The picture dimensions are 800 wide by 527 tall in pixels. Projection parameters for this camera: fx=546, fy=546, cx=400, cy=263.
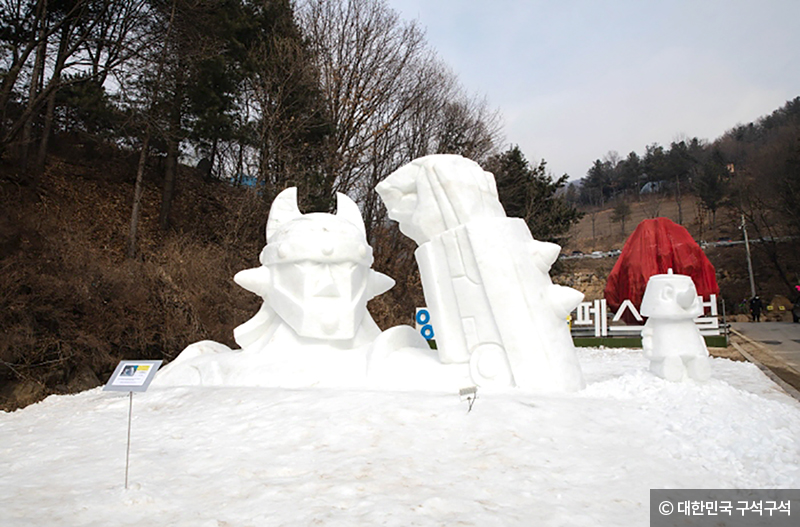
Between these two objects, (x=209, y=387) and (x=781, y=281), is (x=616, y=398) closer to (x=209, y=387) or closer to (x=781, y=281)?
(x=209, y=387)

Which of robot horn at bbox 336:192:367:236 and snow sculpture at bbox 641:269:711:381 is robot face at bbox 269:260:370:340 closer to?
robot horn at bbox 336:192:367:236

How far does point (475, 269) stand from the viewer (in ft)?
16.7

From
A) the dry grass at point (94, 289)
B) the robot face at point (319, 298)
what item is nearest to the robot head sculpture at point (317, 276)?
the robot face at point (319, 298)

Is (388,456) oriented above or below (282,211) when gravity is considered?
below

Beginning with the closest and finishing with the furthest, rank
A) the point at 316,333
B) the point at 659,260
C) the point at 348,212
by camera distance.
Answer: the point at 316,333
the point at 348,212
the point at 659,260

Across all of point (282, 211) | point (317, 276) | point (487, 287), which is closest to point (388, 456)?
point (487, 287)

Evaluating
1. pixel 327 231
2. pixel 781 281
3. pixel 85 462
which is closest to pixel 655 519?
pixel 85 462

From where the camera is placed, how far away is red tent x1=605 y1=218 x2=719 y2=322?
Result: 14.4 meters

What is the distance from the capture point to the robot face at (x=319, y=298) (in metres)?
5.70

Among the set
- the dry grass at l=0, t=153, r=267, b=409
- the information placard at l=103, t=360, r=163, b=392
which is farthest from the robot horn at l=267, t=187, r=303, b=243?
the dry grass at l=0, t=153, r=267, b=409

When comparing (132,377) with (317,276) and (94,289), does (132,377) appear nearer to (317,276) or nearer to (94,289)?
(317,276)

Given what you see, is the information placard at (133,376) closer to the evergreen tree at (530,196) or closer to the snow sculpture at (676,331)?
the snow sculpture at (676,331)

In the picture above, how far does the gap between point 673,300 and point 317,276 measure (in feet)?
11.5

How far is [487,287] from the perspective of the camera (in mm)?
5000
